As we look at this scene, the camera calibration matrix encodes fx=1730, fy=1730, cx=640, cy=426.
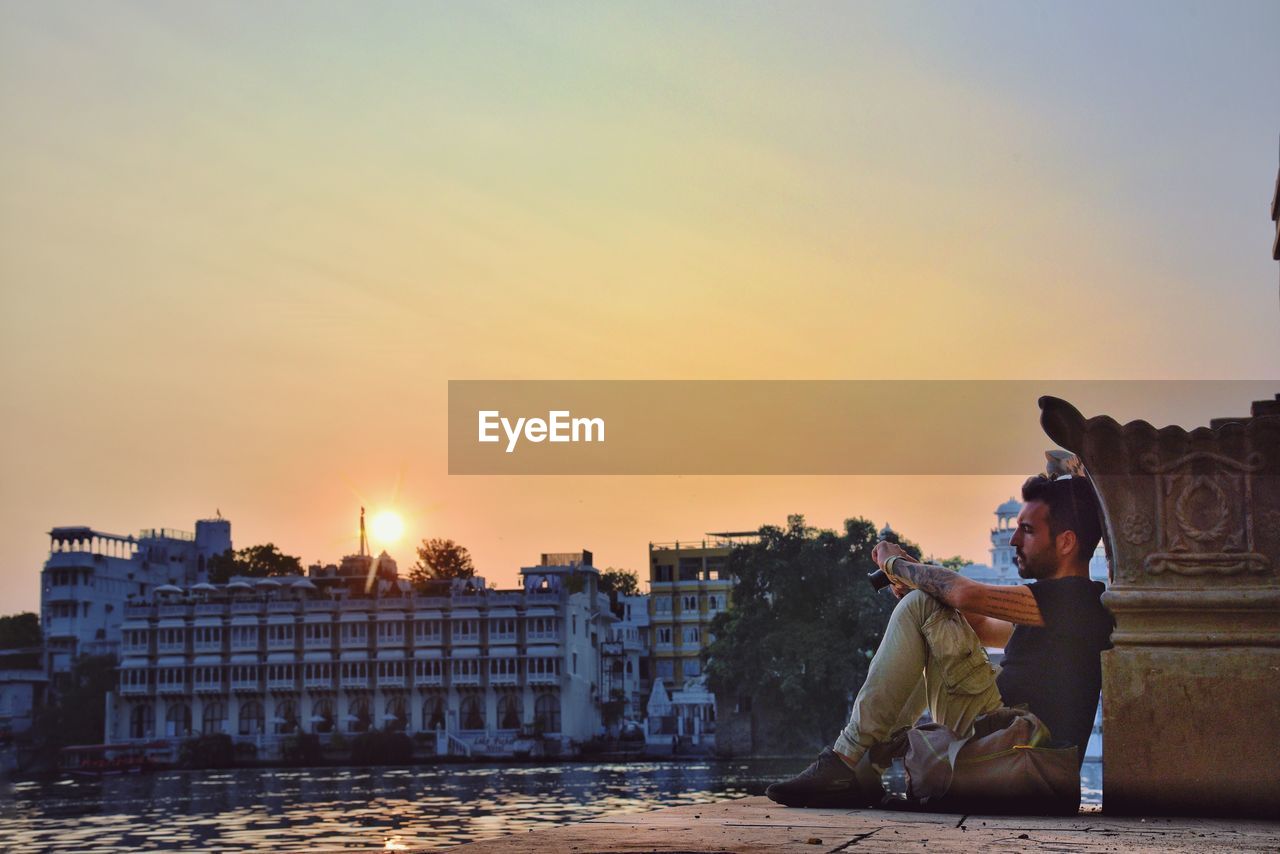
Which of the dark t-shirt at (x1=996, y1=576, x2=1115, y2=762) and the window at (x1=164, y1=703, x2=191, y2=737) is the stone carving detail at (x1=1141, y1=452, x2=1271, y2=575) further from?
the window at (x1=164, y1=703, x2=191, y2=737)

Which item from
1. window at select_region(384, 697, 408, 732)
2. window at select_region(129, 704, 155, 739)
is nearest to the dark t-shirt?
window at select_region(384, 697, 408, 732)

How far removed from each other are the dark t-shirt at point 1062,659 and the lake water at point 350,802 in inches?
484

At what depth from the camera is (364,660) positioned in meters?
97.5

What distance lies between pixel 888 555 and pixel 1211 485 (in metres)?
1.08

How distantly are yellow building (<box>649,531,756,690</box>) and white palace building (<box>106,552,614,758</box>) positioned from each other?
9.54 ft

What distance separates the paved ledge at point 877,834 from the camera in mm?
3744

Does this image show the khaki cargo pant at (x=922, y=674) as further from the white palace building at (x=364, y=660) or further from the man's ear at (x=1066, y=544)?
the white palace building at (x=364, y=660)

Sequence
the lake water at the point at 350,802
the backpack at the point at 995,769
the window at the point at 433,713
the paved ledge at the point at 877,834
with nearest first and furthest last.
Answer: the paved ledge at the point at 877,834
the backpack at the point at 995,769
the lake water at the point at 350,802
the window at the point at 433,713

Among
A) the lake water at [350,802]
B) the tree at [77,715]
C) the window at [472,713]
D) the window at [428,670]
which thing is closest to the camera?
the lake water at [350,802]

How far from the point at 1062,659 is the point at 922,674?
0.46 meters

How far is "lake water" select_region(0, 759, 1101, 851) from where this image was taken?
38.9 metres

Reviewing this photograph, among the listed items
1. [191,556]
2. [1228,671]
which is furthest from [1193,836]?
[191,556]

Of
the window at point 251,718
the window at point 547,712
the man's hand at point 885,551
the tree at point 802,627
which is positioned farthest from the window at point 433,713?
the man's hand at point 885,551

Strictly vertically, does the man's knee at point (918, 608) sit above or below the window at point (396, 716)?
above
